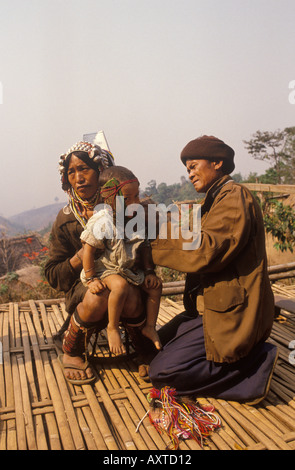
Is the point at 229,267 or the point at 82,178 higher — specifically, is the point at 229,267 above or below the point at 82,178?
below

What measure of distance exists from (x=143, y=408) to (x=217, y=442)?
0.48 meters

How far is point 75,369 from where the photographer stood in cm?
261

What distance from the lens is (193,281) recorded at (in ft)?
8.37

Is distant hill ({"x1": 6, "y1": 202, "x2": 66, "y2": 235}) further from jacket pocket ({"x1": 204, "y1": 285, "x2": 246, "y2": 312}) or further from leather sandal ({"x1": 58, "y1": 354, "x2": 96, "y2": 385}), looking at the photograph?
jacket pocket ({"x1": 204, "y1": 285, "x2": 246, "y2": 312})

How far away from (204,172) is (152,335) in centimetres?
111

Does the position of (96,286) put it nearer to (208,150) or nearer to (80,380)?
(80,380)

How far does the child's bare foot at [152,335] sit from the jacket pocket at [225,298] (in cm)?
51

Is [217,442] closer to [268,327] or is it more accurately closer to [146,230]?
[268,327]

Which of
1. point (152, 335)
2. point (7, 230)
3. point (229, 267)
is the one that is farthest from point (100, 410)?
point (7, 230)

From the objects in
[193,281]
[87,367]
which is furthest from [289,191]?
[87,367]

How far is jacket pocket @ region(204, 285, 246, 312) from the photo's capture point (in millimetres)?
2166

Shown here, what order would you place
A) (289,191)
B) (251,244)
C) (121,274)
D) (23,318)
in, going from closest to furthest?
1. (251,244)
2. (121,274)
3. (23,318)
4. (289,191)

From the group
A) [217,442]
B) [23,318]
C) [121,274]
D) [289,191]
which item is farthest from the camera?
[289,191]

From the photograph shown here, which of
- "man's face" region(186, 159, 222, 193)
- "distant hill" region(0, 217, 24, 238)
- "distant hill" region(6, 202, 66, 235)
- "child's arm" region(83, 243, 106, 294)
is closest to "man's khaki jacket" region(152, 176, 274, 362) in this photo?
"man's face" region(186, 159, 222, 193)
